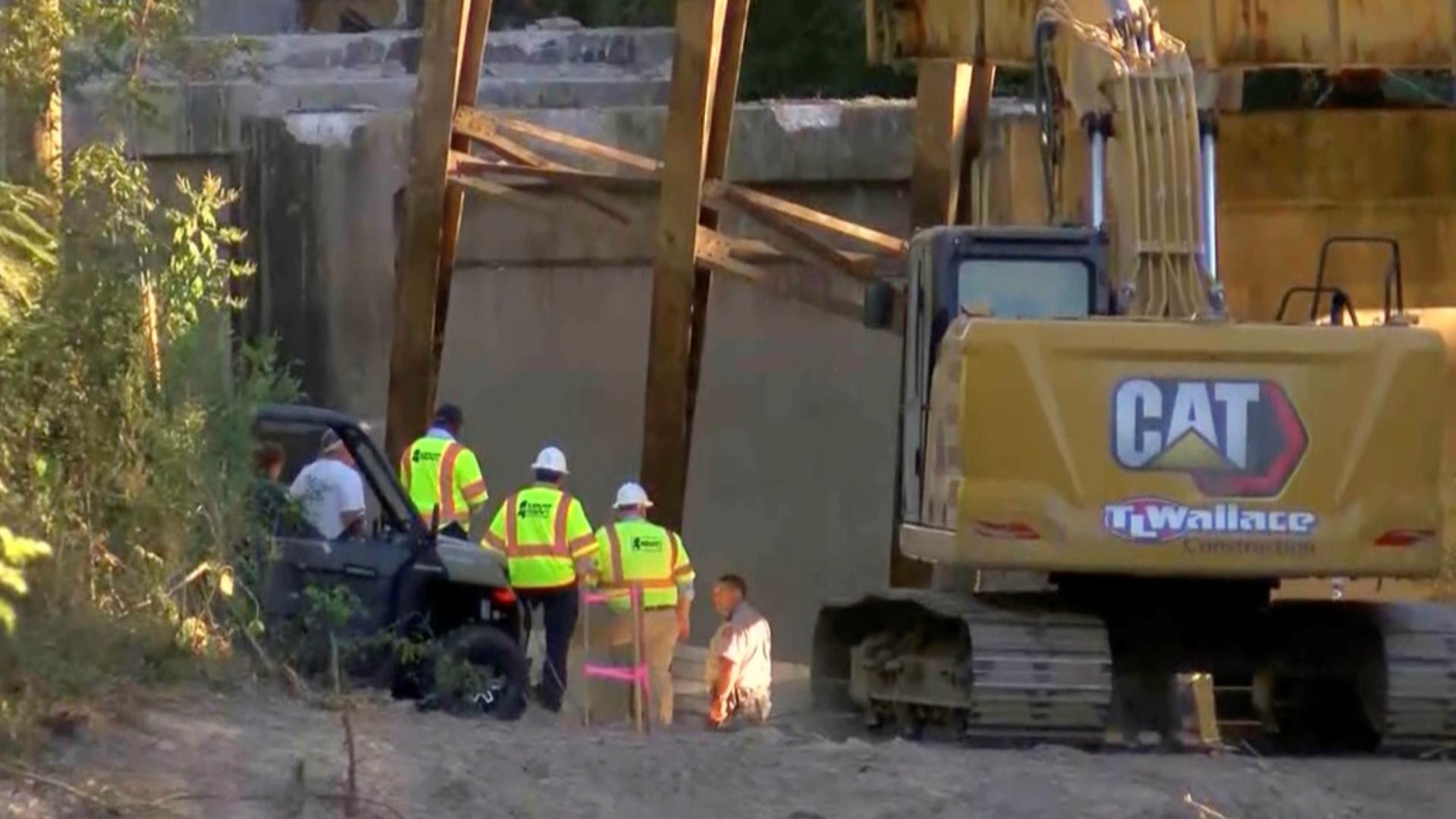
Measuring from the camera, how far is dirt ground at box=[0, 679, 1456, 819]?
333 inches

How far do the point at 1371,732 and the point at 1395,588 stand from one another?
6103mm

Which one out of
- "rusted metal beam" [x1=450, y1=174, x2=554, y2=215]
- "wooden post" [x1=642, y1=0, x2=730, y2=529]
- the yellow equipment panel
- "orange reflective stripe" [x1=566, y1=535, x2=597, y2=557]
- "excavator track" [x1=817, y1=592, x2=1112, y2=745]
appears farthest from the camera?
"rusted metal beam" [x1=450, y1=174, x2=554, y2=215]

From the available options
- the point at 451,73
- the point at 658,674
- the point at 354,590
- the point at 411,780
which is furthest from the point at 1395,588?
the point at 411,780

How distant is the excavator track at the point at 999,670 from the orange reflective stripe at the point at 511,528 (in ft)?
9.32

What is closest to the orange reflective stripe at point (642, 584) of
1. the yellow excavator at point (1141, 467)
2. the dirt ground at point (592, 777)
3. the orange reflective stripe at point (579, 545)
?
the orange reflective stripe at point (579, 545)

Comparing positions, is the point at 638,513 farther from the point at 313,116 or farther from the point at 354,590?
the point at 313,116

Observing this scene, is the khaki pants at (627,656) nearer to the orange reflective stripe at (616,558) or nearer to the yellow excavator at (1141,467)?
the orange reflective stripe at (616,558)

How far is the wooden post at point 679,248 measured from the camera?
57.2 feet

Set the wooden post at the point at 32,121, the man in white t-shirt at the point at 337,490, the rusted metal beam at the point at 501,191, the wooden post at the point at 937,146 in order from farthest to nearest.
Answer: the rusted metal beam at the point at 501,191 < the wooden post at the point at 937,146 < the man in white t-shirt at the point at 337,490 < the wooden post at the point at 32,121

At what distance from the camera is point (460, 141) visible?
19109 millimetres

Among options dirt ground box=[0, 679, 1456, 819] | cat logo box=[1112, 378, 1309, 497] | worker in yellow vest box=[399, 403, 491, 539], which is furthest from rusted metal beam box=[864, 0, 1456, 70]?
dirt ground box=[0, 679, 1456, 819]

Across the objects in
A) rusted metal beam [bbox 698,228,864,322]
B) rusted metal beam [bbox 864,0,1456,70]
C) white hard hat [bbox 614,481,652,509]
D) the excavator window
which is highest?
rusted metal beam [bbox 864,0,1456,70]

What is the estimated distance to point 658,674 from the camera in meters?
15.2

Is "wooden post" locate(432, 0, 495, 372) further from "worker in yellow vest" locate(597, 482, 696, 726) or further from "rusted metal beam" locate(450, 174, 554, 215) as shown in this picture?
"worker in yellow vest" locate(597, 482, 696, 726)
